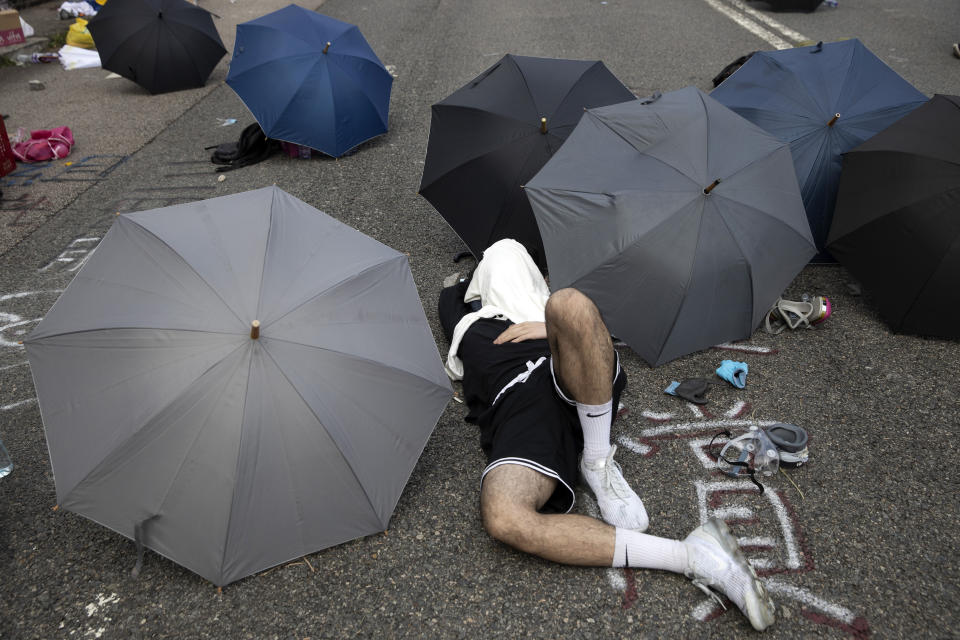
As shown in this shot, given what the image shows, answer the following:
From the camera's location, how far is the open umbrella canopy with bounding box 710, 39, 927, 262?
13.8 feet

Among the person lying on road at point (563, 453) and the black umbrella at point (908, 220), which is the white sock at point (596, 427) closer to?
the person lying on road at point (563, 453)

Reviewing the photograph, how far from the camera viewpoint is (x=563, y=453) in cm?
280

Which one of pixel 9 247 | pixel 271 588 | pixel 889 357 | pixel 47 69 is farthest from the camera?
pixel 47 69

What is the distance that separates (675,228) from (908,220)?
1393mm

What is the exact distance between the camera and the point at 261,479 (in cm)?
235

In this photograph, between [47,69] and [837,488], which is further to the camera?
[47,69]

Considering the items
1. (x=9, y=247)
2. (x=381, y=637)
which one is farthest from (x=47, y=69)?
(x=381, y=637)

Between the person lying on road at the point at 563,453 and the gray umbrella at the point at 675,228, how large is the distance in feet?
1.63

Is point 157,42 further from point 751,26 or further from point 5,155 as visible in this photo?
point 751,26

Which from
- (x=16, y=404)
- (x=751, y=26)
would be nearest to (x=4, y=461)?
(x=16, y=404)

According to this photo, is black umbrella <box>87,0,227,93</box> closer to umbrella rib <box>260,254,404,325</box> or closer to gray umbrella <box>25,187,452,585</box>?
gray umbrella <box>25,187,452,585</box>

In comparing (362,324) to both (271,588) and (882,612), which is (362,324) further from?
(882,612)

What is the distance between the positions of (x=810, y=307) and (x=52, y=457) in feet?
12.5

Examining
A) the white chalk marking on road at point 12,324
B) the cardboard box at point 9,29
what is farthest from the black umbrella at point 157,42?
the white chalk marking on road at point 12,324
